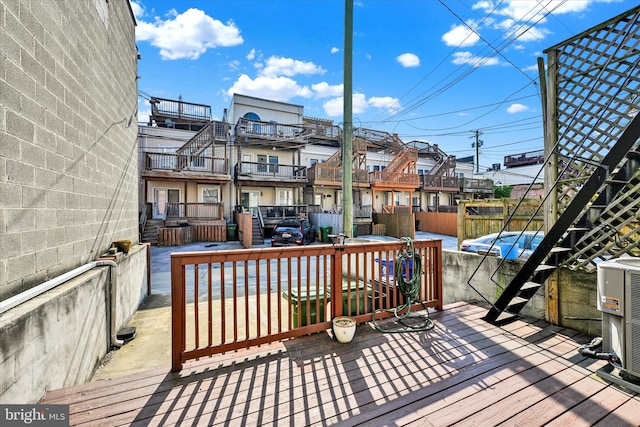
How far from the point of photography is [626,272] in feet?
7.02

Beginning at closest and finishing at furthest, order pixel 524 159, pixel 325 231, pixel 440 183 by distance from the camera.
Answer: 1. pixel 325 231
2. pixel 440 183
3. pixel 524 159

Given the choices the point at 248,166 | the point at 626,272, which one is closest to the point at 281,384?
the point at 626,272

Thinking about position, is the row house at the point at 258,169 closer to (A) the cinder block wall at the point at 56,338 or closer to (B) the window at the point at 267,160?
(B) the window at the point at 267,160

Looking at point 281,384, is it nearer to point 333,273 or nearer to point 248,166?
point 333,273

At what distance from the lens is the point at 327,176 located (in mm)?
16781

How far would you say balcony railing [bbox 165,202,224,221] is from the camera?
539 inches

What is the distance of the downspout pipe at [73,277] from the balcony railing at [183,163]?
10511 millimetres

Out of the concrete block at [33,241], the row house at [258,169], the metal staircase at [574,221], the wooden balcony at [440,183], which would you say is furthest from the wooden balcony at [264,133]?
the metal staircase at [574,221]

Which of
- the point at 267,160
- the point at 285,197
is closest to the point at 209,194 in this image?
the point at 267,160

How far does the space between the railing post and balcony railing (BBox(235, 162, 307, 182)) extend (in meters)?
13.4

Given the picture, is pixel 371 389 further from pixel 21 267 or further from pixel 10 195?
pixel 10 195

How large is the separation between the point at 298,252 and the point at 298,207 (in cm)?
1402

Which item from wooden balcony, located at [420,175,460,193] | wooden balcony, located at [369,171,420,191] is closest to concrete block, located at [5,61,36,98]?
wooden balcony, located at [369,171,420,191]
